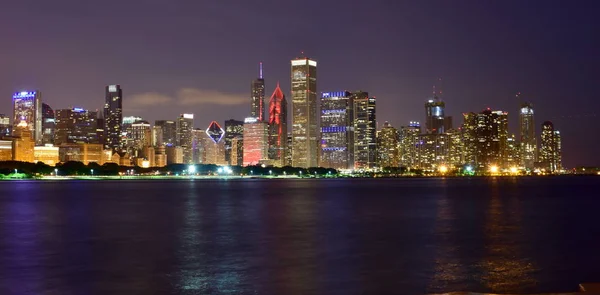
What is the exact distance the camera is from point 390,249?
3444cm

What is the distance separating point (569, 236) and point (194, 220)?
29.8 meters

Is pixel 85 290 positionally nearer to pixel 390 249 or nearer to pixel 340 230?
pixel 390 249

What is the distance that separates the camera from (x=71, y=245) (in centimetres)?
3684

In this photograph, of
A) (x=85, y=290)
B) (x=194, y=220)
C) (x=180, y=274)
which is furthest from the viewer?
(x=194, y=220)

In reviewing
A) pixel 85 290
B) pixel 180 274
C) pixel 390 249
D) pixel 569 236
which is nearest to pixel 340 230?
pixel 390 249

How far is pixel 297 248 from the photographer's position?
34.6 m

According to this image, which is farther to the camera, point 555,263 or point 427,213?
point 427,213

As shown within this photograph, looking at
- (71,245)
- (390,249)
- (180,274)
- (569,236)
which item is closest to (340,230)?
(390,249)

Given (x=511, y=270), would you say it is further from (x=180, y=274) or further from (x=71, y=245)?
(x=71, y=245)

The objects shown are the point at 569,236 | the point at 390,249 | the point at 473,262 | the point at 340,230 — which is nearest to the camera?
the point at 473,262

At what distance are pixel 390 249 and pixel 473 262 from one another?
611 cm

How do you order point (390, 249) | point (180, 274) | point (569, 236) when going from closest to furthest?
1. point (180, 274)
2. point (390, 249)
3. point (569, 236)

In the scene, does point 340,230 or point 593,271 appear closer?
point 593,271

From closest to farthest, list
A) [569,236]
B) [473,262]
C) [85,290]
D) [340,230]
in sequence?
[85,290], [473,262], [569,236], [340,230]
